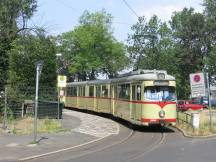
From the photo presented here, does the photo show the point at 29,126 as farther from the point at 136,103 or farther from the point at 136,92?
the point at 136,92

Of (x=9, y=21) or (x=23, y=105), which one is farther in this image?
(x=9, y=21)

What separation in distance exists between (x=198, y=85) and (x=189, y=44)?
216 feet

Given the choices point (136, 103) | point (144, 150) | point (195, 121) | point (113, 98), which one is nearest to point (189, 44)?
point (113, 98)

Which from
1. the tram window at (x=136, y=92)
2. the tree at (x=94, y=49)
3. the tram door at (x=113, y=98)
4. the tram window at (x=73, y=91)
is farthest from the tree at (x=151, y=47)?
the tree at (x=94, y=49)

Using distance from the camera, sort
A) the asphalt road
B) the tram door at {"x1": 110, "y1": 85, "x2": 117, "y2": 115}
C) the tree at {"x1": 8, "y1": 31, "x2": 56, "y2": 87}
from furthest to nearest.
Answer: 1. the tree at {"x1": 8, "y1": 31, "x2": 56, "y2": 87}
2. the tram door at {"x1": 110, "y1": 85, "x2": 117, "y2": 115}
3. the asphalt road

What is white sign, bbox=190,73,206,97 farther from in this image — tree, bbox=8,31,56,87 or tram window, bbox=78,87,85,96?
tram window, bbox=78,87,85,96

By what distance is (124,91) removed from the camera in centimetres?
3253

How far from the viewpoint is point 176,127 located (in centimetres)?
3097

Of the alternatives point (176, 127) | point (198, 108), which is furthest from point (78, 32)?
point (176, 127)

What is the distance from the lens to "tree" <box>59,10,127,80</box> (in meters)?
92.9

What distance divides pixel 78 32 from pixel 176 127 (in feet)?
214

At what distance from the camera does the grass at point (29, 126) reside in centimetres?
2779

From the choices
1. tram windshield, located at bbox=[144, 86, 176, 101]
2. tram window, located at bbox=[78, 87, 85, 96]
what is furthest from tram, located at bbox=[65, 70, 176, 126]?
tram window, located at bbox=[78, 87, 85, 96]

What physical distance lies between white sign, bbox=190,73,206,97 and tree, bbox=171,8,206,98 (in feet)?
204
